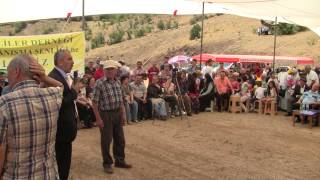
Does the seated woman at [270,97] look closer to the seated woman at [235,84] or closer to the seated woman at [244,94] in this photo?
the seated woman at [244,94]

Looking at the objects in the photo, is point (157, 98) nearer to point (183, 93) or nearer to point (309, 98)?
point (183, 93)

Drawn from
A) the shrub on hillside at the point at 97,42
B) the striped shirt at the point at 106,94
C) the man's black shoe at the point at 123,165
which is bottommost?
the man's black shoe at the point at 123,165

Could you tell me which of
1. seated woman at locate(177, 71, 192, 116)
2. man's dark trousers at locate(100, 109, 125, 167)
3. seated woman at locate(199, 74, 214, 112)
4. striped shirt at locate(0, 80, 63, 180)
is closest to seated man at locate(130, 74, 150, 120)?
seated woman at locate(177, 71, 192, 116)

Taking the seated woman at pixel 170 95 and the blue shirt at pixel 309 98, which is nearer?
the blue shirt at pixel 309 98

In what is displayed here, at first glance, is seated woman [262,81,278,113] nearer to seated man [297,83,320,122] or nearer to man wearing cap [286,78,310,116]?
man wearing cap [286,78,310,116]

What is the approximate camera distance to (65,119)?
14.6ft

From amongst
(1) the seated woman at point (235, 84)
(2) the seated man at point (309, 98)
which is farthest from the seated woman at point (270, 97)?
(2) the seated man at point (309, 98)

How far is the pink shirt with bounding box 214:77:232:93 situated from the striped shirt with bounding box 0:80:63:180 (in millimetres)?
11327

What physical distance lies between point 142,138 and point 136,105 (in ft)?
7.08

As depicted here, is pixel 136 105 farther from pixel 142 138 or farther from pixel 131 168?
pixel 131 168

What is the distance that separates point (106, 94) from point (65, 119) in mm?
2029

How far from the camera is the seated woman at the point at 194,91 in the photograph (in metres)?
13.6

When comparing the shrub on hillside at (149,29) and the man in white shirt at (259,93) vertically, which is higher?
the shrub on hillside at (149,29)

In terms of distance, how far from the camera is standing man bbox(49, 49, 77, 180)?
4.45m
